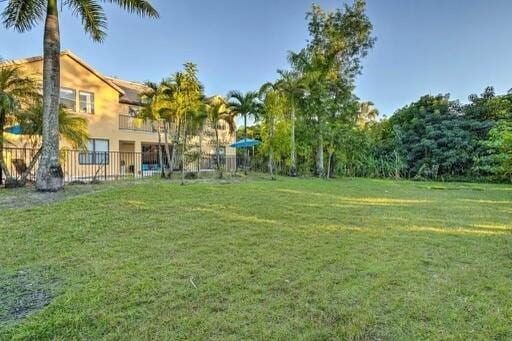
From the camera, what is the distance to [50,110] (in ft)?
30.9

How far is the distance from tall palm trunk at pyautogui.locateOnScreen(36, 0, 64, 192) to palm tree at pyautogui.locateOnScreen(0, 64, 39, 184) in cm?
103

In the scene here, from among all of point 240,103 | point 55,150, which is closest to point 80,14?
point 55,150

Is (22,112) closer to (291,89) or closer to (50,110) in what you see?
(50,110)

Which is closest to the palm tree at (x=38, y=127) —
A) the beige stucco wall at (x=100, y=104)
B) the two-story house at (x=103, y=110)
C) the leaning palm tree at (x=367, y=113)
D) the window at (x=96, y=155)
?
the two-story house at (x=103, y=110)

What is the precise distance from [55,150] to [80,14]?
4.52 meters

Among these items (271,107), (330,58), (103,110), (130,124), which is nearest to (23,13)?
(103,110)

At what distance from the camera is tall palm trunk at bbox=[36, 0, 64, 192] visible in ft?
30.6

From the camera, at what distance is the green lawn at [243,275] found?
294 cm

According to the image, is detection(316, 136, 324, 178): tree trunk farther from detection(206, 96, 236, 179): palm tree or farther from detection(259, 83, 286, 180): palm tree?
detection(206, 96, 236, 179): palm tree

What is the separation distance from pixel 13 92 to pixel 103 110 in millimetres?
11460

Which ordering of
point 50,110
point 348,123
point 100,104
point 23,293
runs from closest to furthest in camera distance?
point 23,293, point 50,110, point 100,104, point 348,123

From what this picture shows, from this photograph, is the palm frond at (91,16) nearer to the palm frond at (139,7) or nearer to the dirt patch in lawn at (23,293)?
the palm frond at (139,7)

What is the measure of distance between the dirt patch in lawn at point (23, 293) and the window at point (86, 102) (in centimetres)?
1880

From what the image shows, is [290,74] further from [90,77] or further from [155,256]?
[155,256]
